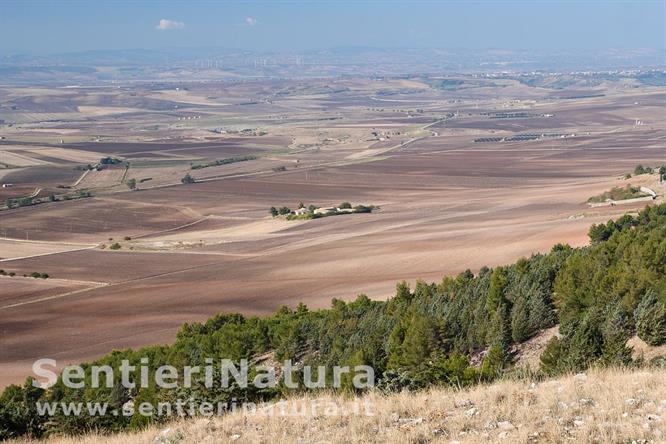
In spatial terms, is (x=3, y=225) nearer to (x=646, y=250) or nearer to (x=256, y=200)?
(x=256, y=200)

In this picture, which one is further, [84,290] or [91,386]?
[84,290]

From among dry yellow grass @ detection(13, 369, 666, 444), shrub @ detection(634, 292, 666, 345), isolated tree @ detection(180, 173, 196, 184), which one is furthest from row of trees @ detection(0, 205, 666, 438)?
isolated tree @ detection(180, 173, 196, 184)

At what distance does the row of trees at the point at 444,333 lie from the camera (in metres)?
15.4

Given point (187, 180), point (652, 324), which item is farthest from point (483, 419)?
point (187, 180)

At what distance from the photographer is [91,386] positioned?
19.2 m

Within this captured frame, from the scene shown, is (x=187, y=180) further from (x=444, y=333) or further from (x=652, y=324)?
(x=652, y=324)

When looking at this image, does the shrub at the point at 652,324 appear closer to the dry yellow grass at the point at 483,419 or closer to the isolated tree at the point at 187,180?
the dry yellow grass at the point at 483,419

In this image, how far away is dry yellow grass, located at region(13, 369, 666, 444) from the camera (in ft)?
32.5

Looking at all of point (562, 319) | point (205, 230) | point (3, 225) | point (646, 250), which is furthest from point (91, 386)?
point (3, 225)

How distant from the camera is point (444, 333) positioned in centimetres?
1989

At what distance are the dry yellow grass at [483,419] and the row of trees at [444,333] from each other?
1760 millimetres

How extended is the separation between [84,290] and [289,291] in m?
12.8

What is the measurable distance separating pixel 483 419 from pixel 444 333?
29.8 feet

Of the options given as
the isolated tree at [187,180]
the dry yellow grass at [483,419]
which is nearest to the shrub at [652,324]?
the dry yellow grass at [483,419]
